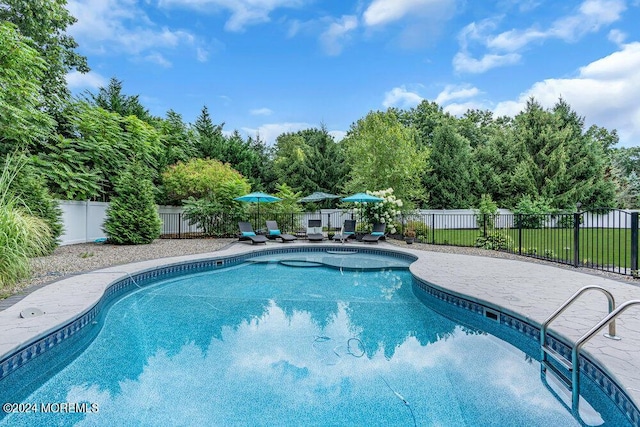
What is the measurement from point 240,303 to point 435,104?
106 ft

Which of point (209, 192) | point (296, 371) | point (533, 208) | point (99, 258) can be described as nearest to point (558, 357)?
point (296, 371)

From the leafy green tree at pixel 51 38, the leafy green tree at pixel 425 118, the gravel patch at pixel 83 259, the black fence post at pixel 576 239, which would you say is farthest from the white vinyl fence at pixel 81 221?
the leafy green tree at pixel 425 118

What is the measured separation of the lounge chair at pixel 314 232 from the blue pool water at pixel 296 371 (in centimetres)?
703

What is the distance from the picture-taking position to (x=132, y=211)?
37.9 ft

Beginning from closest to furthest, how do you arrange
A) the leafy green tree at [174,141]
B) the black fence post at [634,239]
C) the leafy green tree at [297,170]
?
the black fence post at [634,239], the leafy green tree at [174,141], the leafy green tree at [297,170]

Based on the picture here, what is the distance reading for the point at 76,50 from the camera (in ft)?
54.2

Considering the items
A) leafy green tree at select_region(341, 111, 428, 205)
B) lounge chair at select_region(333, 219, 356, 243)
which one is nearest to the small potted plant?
lounge chair at select_region(333, 219, 356, 243)

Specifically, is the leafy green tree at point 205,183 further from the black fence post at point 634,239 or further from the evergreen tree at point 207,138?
the black fence post at point 634,239

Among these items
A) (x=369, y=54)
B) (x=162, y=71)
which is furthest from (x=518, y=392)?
(x=162, y=71)

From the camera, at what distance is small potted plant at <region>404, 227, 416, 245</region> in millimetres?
12551

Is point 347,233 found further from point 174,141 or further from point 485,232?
point 174,141

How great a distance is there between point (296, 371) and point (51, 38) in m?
18.6

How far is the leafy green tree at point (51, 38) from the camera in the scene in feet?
42.6

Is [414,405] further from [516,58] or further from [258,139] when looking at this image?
[258,139]
